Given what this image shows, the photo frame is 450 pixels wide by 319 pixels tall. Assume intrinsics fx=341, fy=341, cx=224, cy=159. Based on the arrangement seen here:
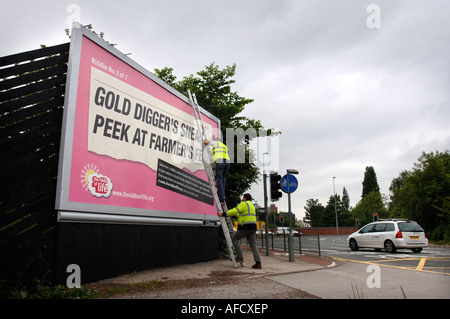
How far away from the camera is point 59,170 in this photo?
17.4 feet

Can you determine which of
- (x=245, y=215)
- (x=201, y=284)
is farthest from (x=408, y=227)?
(x=201, y=284)

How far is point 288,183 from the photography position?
11195mm

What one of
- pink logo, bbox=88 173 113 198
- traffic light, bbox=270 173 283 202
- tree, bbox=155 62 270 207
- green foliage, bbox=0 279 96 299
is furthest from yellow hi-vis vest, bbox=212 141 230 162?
tree, bbox=155 62 270 207

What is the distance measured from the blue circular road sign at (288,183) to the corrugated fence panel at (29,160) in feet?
24.5

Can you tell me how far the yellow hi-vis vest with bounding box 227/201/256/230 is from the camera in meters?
8.04

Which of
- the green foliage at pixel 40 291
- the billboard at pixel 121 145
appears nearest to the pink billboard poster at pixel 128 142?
the billboard at pixel 121 145

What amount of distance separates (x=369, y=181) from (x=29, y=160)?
104 m

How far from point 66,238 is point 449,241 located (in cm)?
2803

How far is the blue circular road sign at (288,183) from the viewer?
1111 centimetres

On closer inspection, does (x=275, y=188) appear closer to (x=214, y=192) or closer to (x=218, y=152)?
(x=218, y=152)

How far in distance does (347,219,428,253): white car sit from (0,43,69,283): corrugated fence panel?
553 inches

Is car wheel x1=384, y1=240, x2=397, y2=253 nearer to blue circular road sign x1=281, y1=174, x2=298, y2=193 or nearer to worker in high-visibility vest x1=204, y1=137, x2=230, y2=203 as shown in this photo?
blue circular road sign x1=281, y1=174, x2=298, y2=193
